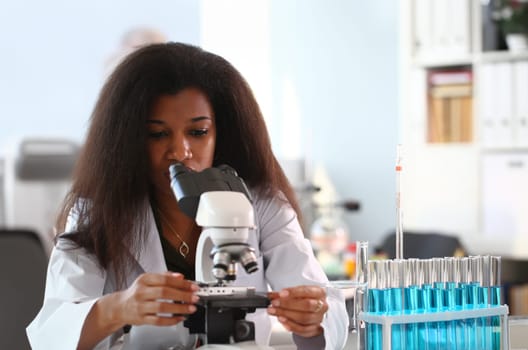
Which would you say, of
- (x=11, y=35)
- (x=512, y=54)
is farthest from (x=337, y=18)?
(x=11, y=35)

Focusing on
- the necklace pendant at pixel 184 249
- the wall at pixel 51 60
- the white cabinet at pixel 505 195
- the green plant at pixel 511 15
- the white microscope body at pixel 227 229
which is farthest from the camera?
the wall at pixel 51 60

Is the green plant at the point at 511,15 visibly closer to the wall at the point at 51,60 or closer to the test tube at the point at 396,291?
the wall at the point at 51,60

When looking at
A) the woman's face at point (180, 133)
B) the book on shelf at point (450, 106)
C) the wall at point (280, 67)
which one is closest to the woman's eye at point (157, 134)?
the woman's face at point (180, 133)

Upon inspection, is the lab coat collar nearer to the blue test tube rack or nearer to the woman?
the woman

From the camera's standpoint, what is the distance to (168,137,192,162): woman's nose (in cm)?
158

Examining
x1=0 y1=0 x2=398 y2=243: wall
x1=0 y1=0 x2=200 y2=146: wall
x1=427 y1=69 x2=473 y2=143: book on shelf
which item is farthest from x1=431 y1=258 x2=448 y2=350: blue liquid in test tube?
x1=0 y1=0 x2=200 y2=146: wall

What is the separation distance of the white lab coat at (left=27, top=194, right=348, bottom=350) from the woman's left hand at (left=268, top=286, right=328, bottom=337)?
79 mm

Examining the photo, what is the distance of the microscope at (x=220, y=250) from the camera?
49.3 inches

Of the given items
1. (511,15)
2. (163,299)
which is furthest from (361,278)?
(511,15)

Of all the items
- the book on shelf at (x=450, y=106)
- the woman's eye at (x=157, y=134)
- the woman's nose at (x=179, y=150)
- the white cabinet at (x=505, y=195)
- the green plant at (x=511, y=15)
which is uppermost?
the green plant at (x=511, y=15)

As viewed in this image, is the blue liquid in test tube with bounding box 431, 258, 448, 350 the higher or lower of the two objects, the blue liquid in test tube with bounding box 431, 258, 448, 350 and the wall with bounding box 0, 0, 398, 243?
the lower

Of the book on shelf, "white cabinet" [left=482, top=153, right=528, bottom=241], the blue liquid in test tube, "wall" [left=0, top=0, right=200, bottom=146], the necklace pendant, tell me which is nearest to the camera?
the blue liquid in test tube

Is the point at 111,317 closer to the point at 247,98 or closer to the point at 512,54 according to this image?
the point at 247,98

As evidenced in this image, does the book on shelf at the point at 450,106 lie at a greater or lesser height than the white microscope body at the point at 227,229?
greater
